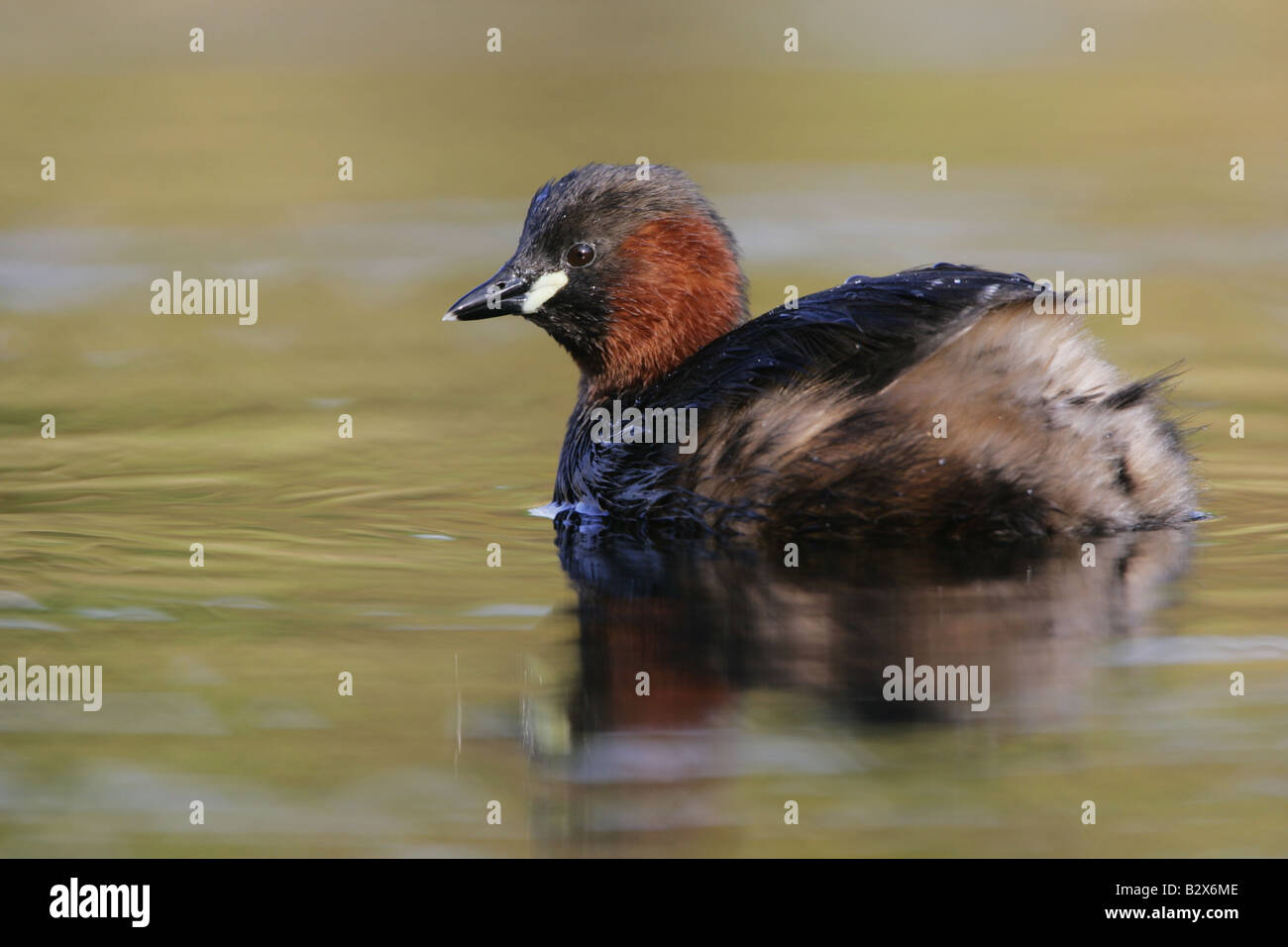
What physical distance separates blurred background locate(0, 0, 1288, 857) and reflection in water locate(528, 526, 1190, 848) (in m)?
0.02

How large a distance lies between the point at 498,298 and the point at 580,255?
1.29ft

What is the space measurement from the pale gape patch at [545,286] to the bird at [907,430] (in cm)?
71

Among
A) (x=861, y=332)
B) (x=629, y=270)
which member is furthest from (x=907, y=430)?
(x=629, y=270)

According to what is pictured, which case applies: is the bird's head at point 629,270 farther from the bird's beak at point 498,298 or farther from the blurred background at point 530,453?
the blurred background at point 530,453

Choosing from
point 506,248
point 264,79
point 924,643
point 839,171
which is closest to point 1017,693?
point 924,643

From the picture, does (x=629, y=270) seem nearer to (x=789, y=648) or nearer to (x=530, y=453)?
(x=530, y=453)

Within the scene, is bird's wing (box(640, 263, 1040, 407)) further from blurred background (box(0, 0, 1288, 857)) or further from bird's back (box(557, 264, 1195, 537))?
blurred background (box(0, 0, 1288, 857))

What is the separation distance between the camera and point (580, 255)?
8.89m

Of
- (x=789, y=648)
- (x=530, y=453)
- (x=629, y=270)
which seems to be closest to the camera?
(x=789, y=648)

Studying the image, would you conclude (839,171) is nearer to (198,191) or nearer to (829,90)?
(829,90)

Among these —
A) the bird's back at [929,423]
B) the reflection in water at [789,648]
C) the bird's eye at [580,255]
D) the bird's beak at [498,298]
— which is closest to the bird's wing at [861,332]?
the bird's back at [929,423]

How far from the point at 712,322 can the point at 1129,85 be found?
10.2 metres

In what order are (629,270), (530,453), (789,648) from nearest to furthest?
1. (789,648)
2. (629,270)
3. (530,453)

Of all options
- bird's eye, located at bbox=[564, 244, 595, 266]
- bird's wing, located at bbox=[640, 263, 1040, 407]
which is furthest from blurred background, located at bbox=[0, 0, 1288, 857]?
bird's eye, located at bbox=[564, 244, 595, 266]
